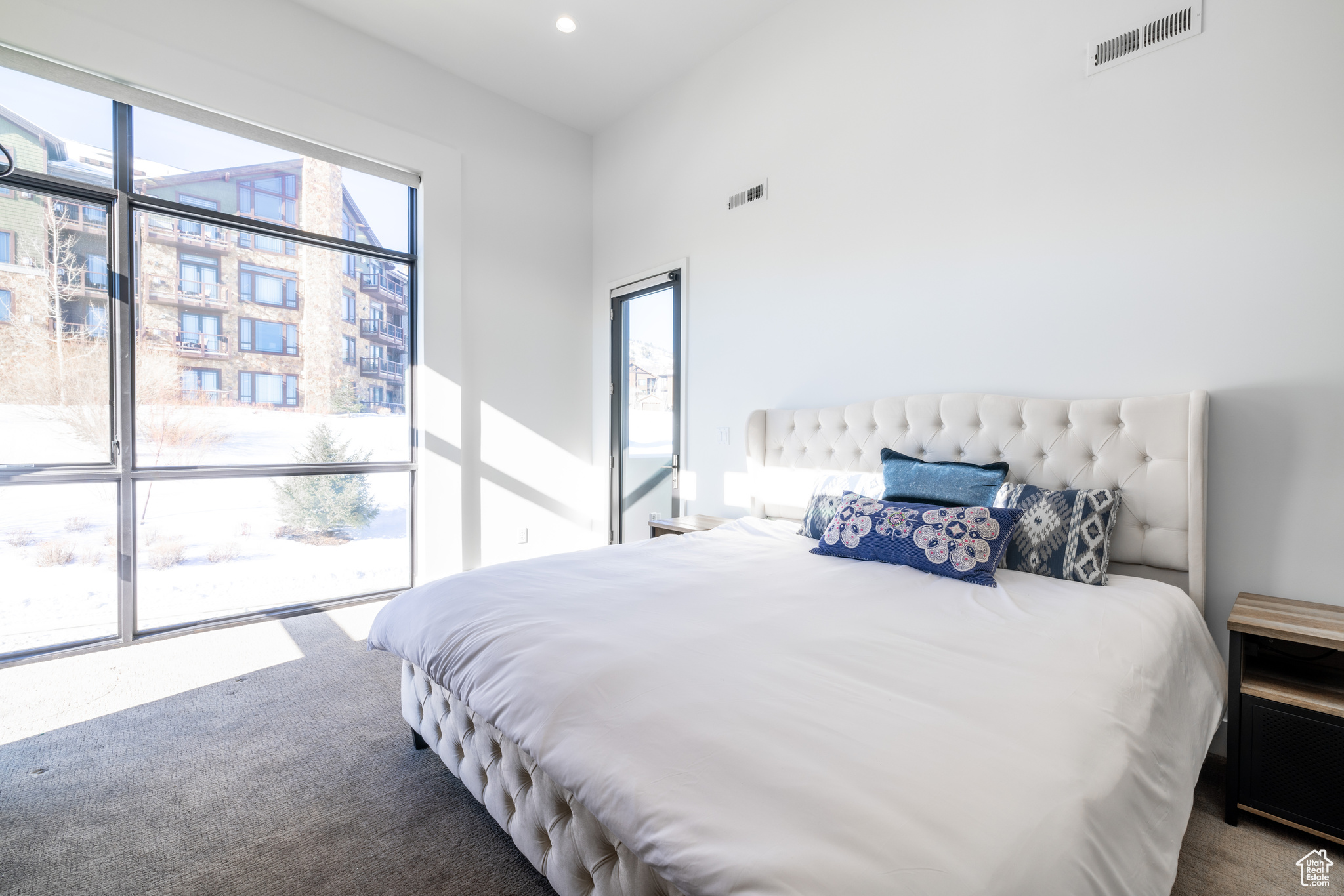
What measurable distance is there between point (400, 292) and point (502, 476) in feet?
4.63

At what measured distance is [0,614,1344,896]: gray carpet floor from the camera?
143 centimetres

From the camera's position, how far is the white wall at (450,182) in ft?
9.29

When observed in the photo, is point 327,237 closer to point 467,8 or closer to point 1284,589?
point 467,8

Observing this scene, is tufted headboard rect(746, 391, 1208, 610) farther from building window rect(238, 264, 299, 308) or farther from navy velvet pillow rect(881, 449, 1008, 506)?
building window rect(238, 264, 299, 308)

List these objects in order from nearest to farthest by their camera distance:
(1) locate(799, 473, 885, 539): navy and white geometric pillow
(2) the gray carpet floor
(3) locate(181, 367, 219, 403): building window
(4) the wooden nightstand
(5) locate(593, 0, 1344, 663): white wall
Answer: (2) the gray carpet floor, (5) locate(593, 0, 1344, 663): white wall, (1) locate(799, 473, 885, 539): navy and white geometric pillow, (3) locate(181, 367, 219, 403): building window, (4) the wooden nightstand

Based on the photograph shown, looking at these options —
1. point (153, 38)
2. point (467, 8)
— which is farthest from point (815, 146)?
point (153, 38)

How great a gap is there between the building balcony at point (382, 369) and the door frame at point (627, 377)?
4.95 ft

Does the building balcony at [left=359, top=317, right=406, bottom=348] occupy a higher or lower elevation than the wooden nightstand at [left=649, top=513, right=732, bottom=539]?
higher

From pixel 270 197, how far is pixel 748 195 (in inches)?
110

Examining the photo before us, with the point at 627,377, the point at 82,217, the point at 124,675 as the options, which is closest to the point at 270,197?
the point at 82,217

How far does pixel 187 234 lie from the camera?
10.1 feet

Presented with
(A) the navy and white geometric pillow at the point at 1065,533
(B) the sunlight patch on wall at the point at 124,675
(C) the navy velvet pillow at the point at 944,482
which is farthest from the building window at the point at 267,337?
(A) the navy and white geometric pillow at the point at 1065,533

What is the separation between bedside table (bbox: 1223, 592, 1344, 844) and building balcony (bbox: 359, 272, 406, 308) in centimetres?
431

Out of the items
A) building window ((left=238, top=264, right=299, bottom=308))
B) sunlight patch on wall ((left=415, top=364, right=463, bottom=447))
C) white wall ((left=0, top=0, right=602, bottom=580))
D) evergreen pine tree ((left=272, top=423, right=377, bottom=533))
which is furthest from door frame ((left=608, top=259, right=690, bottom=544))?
building window ((left=238, top=264, right=299, bottom=308))
